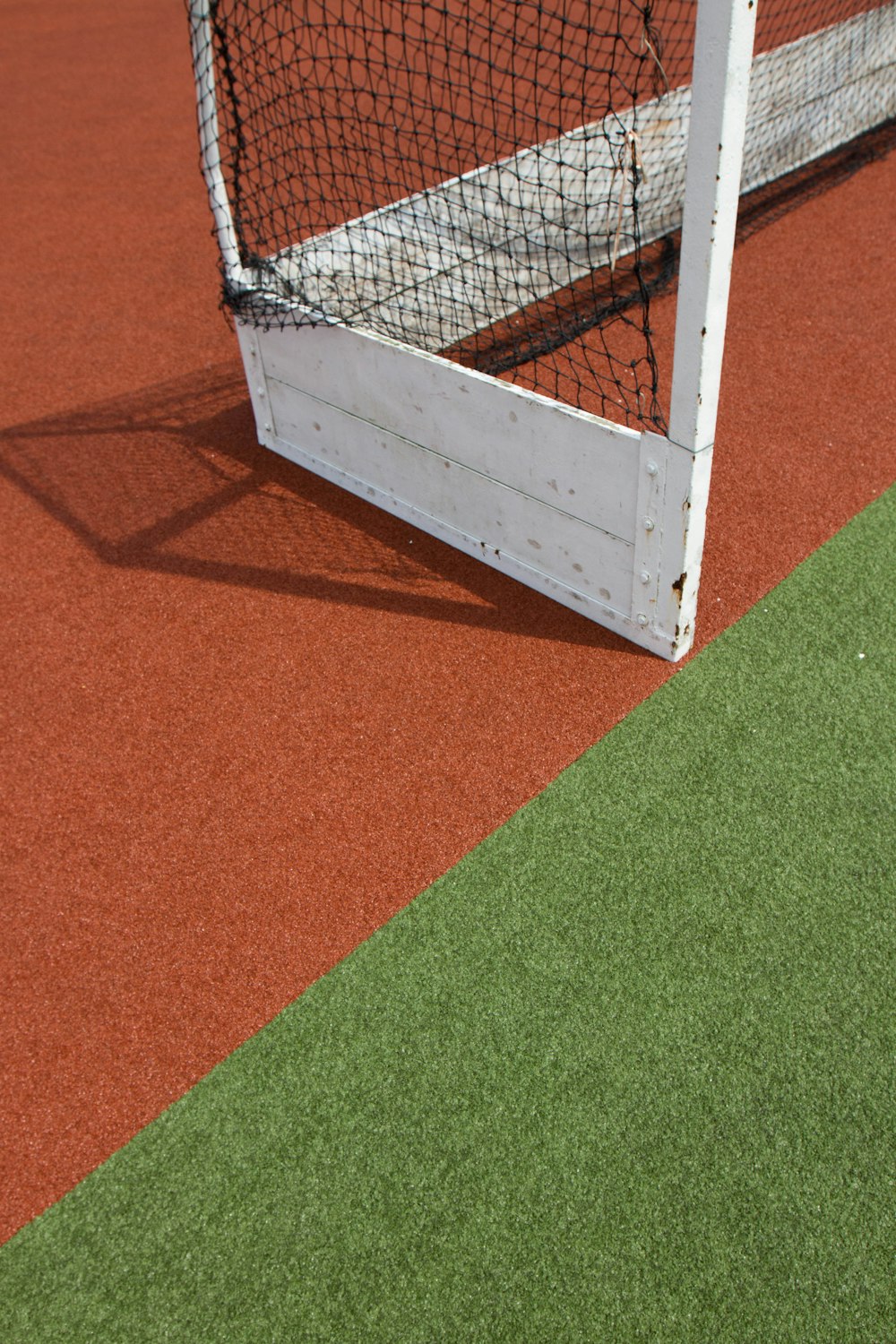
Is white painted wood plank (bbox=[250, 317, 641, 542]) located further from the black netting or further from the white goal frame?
the black netting

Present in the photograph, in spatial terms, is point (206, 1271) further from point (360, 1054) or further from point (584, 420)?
point (584, 420)

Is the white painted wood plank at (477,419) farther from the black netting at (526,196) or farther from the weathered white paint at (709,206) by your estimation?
the weathered white paint at (709,206)

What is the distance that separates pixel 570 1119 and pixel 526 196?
3.72 metres

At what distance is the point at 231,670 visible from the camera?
2.99 metres

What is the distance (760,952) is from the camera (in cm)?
221

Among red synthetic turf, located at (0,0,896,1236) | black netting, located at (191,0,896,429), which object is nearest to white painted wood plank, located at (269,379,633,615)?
red synthetic turf, located at (0,0,896,1236)

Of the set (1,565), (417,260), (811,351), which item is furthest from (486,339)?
(1,565)

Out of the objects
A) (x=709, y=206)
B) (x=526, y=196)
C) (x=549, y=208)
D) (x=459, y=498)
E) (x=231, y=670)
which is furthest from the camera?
(x=549, y=208)

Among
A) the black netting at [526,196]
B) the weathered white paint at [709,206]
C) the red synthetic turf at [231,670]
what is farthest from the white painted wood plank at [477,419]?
the red synthetic turf at [231,670]

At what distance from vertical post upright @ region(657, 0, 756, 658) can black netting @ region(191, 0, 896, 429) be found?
155 millimetres

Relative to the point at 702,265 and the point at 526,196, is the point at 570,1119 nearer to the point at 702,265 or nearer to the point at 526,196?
the point at 702,265

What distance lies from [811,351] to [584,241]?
48.5 inches

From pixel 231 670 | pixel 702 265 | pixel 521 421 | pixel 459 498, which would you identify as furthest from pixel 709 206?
pixel 231 670

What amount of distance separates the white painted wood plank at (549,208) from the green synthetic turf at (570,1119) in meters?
1.91
